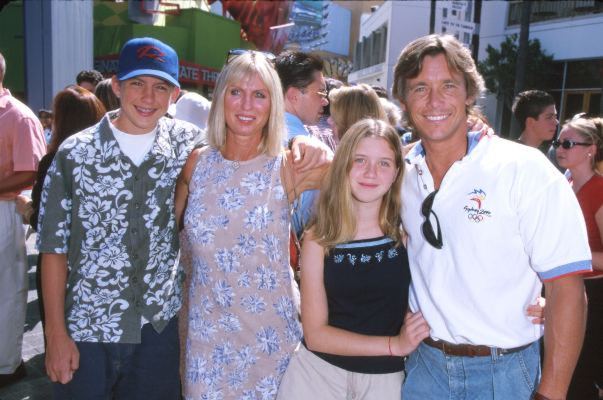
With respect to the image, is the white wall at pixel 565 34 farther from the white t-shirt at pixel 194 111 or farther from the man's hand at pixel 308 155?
the man's hand at pixel 308 155

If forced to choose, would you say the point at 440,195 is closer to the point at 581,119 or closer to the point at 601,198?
the point at 601,198

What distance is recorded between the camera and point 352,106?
4441 millimetres

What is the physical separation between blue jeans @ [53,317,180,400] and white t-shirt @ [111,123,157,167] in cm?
78

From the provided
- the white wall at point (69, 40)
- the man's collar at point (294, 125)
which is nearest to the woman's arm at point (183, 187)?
the man's collar at point (294, 125)

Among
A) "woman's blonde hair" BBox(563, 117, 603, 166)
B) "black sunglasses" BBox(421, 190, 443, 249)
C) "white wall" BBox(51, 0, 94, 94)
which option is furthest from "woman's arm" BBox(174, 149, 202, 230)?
"white wall" BBox(51, 0, 94, 94)

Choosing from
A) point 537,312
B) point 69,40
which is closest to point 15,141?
point 537,312

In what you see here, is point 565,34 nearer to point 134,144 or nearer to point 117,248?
point 134,144

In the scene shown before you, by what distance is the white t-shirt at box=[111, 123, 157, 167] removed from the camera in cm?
236

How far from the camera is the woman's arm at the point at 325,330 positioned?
2.02m

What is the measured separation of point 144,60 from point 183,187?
0.62 meters

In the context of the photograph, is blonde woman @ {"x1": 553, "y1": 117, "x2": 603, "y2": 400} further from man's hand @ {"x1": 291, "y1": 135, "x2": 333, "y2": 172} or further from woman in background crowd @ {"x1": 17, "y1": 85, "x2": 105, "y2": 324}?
woman in background crowd @ {"x1": 17, "y1": 85, "x2": 105, "y2": 324}

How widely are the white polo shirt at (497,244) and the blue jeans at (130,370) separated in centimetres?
123

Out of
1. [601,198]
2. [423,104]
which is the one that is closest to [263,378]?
[423,104]

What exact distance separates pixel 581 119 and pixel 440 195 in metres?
2.74
